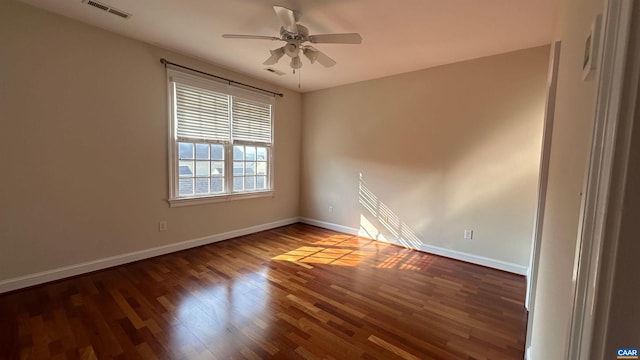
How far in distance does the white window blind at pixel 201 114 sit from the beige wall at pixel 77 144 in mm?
205

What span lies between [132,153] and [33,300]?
1636 millimetres

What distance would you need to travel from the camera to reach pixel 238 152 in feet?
14.0

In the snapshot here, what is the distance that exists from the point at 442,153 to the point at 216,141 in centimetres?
329

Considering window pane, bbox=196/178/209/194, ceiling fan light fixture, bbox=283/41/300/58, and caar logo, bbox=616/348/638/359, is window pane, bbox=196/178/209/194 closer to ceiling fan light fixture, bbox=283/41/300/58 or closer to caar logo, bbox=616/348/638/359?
ceiling fan light fixture, bbox=283/41/300/58

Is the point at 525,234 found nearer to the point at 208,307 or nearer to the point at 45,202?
the point at 208,307

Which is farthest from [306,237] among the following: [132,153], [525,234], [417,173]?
[525,234]

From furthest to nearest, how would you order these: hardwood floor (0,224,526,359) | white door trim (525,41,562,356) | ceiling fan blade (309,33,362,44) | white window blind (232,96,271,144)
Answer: white window blind (232,96,271,144)
ceiling fan blade (309,33,362,44)
hardwood floor (0,224,526,359)
white door trim (525,41,562,356)

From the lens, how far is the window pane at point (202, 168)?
3743mm

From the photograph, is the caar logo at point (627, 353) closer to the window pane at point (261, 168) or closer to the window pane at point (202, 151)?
the window pane at point (202, 151)

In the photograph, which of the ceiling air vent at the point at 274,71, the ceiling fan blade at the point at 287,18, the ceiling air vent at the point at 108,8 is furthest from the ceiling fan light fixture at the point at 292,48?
the ceiling air vent at the point at 108,8

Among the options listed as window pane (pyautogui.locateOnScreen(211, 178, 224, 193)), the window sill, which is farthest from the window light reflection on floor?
window pane (pyautogui.locateOnScreen(211, 178, 224, 193))

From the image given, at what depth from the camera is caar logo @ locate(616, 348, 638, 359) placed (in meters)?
0.41

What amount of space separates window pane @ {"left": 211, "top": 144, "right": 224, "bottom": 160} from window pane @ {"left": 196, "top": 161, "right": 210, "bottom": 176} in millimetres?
151

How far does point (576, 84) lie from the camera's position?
95cm
